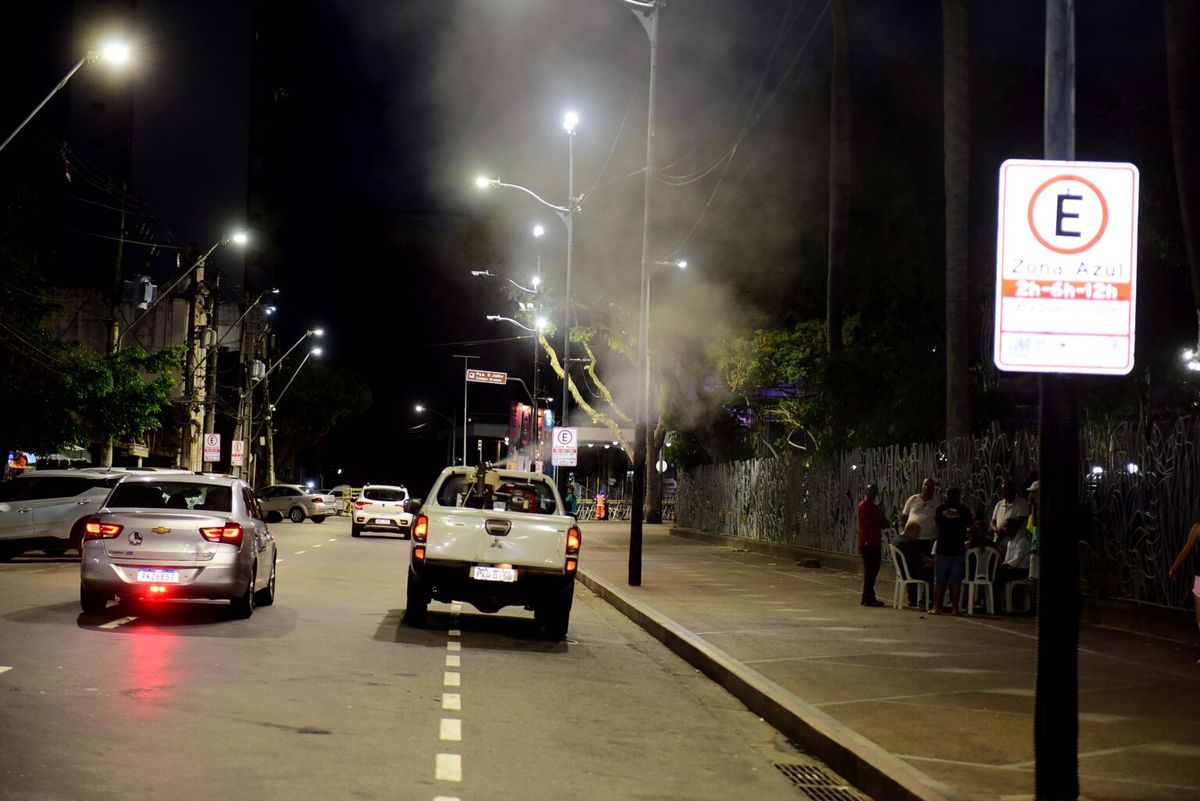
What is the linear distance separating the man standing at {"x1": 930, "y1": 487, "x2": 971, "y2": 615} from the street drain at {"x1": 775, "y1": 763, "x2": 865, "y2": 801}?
31.0 ft

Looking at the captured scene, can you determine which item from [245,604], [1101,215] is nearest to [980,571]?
[245,604]

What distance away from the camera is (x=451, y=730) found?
9.13 meters

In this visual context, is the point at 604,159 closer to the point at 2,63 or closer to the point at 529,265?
the point at 529,265

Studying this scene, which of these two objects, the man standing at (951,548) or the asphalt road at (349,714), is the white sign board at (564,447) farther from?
the asphalt road at (349,714)

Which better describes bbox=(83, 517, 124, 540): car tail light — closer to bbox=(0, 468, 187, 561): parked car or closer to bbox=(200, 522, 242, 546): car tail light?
bbox=(200, 522, 242, 546): car tail light

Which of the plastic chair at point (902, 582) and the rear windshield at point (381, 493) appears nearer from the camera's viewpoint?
the plastic chair at point (902, 582)

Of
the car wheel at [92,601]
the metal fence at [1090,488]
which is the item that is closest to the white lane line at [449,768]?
the metal fence at [1090,488]

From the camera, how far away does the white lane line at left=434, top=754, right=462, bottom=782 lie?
762cm

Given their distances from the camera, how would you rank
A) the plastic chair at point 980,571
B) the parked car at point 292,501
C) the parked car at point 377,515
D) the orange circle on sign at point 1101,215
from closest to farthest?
1. the orange circle on sign at point 1101,215
2. the plastic chair at point 980,571
3. the parked car at point 377,515
4. the parked car at point 292,501

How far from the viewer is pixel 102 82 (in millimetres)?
70375

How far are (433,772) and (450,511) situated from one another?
742 cm

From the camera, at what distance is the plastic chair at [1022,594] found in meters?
18.5

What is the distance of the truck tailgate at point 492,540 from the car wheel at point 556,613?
342 mm

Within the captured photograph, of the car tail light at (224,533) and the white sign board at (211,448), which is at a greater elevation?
the white sign board at (211,448)
